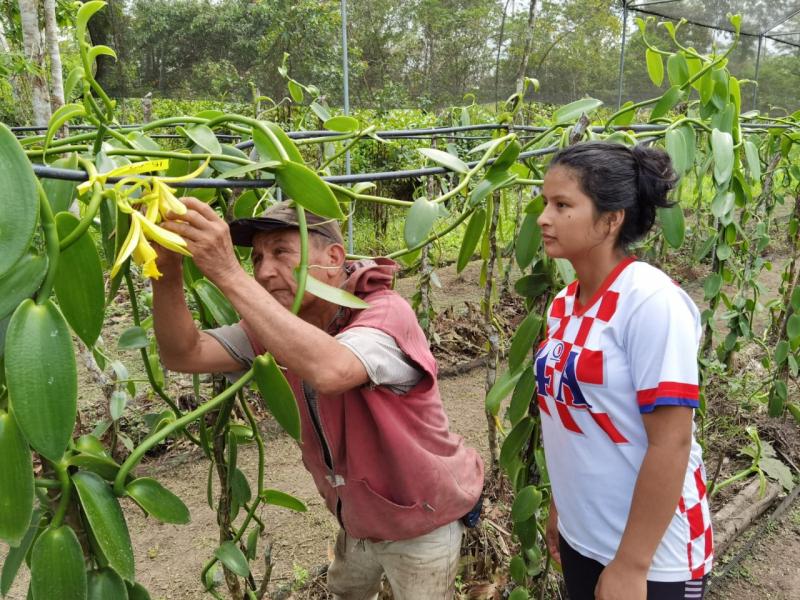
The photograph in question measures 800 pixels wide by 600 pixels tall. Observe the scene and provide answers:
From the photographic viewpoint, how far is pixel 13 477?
449mm

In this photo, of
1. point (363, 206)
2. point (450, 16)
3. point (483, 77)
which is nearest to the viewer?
point (363, 206)

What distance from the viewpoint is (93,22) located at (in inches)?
297

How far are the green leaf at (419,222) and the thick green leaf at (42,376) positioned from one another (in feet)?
1.22

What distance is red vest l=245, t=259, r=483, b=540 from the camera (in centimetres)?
87

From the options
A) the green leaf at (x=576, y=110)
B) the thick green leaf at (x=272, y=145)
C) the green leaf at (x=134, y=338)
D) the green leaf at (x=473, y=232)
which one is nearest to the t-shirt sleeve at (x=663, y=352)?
the green leaf at (x=473, y=232)

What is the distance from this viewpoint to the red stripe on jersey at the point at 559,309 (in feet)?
3.10

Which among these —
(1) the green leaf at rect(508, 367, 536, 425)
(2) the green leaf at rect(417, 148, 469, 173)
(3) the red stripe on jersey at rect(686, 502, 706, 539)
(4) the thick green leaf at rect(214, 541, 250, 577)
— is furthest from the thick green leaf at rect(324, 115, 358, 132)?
(3) the red stripe on jersey at rect(686, 502, 706, 539)

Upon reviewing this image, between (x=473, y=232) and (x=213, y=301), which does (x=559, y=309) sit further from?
(x=213, y=301)

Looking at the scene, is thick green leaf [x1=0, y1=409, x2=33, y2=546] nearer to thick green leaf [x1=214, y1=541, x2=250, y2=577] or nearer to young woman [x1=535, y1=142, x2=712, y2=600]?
thick green leaf [x1=214, y1=541, x2=250, y2=577]

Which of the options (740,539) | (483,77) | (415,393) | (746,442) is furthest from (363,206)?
(483,77)

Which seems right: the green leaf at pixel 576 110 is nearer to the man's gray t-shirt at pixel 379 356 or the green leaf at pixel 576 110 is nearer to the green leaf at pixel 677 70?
the green leaf at pixel 677 70

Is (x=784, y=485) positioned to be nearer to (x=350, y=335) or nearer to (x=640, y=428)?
(x=640, y=428)

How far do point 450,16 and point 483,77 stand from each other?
129 centimetres

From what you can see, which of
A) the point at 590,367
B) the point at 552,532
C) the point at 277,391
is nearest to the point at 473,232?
the point at 590,367
